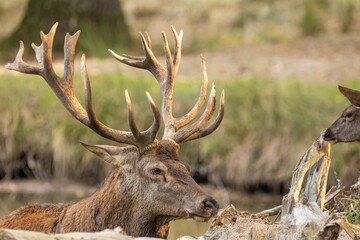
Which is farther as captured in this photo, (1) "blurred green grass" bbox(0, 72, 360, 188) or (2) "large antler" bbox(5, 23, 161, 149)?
(1) "blurred green grass" bbox(0, 72, 360, 188)

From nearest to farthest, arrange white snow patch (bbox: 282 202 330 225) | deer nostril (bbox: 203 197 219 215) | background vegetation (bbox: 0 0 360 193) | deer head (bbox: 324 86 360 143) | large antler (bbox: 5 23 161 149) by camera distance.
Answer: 1. white snow patch (bbox: 282 202 330 225)
2. deer nostril (bbox: 203 197 219 215)
3. large antler (bbox: 5 23 161 149)
4. deer head (bbox: 324 86 360 143)
5. background vegetation (bbox: 0 0 360 193)

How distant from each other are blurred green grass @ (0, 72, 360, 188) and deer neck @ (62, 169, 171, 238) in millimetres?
5859

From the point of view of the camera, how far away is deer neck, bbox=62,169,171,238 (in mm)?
6375

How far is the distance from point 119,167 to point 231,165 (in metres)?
5.88

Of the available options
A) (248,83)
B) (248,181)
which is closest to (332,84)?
(248,83)

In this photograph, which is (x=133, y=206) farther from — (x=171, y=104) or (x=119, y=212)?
(x=171, y=104)

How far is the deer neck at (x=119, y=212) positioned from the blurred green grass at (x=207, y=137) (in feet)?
19.2

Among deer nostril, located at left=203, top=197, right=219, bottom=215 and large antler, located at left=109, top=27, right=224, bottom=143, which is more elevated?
large antler, located at left=109, top=27, right=224, bottom=143

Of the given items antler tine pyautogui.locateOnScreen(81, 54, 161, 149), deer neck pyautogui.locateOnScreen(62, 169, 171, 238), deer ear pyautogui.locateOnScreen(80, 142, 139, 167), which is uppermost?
antler tine pyautogui.locateOnScreen(81, 54, 161, 149)

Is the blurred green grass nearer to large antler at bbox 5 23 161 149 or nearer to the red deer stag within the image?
large antler at bbox 5 23 161 149

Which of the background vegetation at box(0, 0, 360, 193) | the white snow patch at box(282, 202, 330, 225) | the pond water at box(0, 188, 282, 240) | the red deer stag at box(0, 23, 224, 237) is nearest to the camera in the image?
the white snow patch at box(282, 202, 330, 225)

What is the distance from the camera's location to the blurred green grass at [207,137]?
1230 centimetres

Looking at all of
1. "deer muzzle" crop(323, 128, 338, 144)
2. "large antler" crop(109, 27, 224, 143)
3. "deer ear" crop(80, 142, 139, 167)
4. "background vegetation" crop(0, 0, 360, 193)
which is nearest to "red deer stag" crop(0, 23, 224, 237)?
"deer ear" crop(80, 142, 139, 167)

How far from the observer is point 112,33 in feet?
61.0
